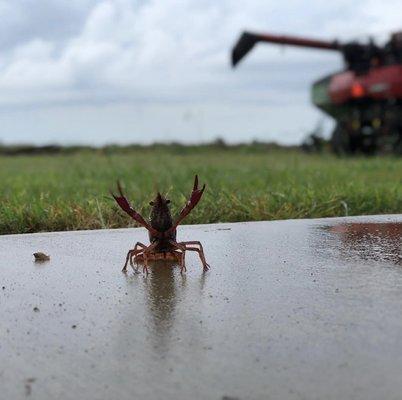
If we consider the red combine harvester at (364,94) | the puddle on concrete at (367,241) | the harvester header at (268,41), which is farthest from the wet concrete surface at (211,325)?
the harvester header at (268,41)

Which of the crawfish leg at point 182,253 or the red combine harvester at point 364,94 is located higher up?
the red combine harvester at point 364,94

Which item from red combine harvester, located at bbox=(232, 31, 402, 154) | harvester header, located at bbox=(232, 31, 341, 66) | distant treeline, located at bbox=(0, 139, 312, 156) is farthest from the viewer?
distant treeline, located at bbox=(0, 139, 312, 156)

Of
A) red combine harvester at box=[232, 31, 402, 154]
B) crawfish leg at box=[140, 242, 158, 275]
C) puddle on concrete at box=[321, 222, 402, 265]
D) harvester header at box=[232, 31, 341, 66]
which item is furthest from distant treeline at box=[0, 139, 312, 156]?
crawfish leg at box=[140, 242, 158, 275]

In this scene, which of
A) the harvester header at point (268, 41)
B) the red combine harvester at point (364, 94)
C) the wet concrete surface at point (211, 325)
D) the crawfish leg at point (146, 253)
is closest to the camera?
the wet concrete surface at point (211, 325)

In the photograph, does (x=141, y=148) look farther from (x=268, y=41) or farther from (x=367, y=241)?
(x=367, y=241)

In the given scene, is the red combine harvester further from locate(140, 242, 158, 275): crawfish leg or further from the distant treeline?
locate(140, 242, 158, 275): crawfish leg

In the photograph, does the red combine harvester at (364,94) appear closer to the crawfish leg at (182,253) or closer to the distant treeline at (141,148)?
the distant treeline at (141,148)

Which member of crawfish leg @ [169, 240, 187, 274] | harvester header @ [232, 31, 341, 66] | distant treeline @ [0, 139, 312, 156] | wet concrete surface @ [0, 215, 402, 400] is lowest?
wet concrete surface @ [0, 215, 402, 400]
